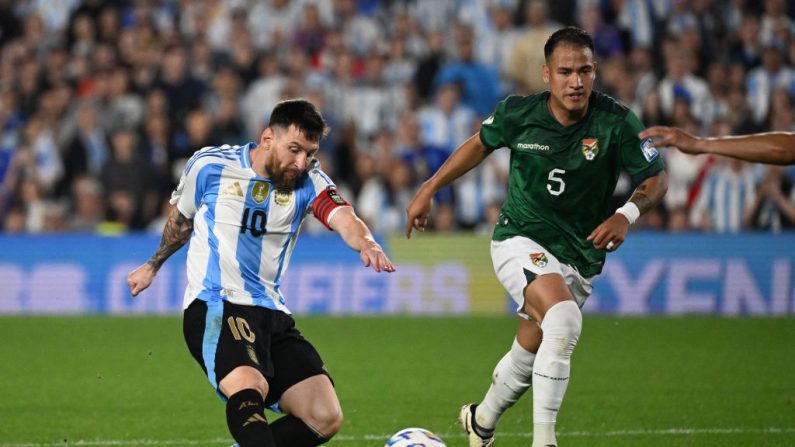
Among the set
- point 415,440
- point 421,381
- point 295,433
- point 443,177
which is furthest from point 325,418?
point 421,381

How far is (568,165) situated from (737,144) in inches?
Result: 37.8

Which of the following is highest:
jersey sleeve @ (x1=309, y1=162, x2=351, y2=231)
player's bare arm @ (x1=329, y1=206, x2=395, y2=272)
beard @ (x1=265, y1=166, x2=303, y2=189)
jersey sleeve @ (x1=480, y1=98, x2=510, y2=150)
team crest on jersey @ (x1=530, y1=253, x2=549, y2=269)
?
jersey sleeve @ (x1=480, y1=98, x2=510, y2=150)

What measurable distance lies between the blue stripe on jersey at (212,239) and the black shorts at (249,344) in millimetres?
123

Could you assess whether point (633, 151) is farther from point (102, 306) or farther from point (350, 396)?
point (102, 306)

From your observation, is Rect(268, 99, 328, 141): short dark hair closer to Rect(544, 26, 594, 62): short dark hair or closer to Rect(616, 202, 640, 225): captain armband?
Rect(544, 26, 594, 62): short dark hair


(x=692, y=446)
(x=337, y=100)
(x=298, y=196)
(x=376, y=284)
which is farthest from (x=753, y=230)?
(x=298, y=196)

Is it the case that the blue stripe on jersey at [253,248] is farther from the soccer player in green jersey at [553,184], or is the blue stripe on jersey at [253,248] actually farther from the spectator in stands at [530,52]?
the spectator in stands at [530,52]

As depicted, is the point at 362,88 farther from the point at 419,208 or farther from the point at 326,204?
the point at 326,204

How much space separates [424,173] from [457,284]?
63.4 inches

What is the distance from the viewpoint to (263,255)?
6254 mm

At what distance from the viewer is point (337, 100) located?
1702 cm

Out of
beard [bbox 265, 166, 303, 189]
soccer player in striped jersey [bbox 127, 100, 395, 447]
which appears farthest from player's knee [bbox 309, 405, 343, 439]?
beard [bbox 265, 166, 303, 189]

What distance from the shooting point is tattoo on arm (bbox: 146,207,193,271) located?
6.52 metres

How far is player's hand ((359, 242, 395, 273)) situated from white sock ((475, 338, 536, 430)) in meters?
1.50
